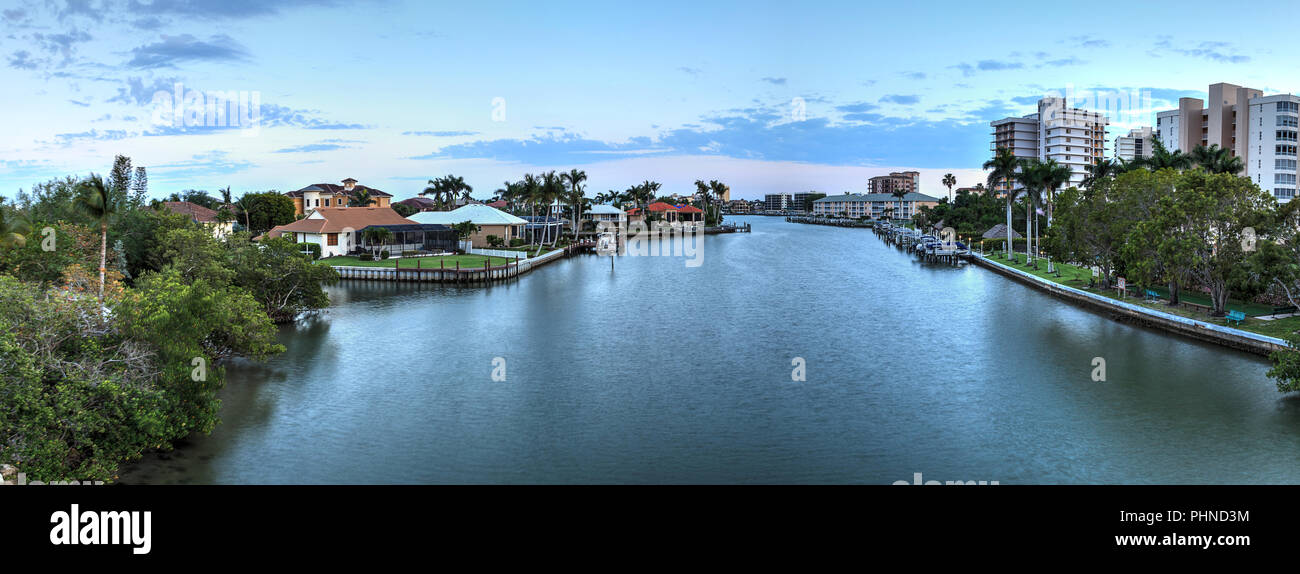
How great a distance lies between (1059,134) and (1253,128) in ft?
233

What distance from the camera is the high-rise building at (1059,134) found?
160 meters

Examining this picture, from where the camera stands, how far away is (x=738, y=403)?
2467 centimetres

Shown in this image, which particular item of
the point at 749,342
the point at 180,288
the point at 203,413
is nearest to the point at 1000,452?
the point at 749,342

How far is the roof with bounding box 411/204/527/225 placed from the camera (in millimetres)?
81250

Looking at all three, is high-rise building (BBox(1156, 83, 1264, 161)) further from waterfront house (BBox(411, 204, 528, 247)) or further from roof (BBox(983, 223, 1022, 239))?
waterfront house (BBox(411, 204, 528, 247))

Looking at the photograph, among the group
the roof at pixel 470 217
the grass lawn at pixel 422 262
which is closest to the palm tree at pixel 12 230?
the grass lawn at pixel 422 262

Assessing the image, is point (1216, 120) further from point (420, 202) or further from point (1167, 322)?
point (420, 202)

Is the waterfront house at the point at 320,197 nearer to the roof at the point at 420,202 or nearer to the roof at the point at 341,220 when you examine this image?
the roof at the point at 420,202

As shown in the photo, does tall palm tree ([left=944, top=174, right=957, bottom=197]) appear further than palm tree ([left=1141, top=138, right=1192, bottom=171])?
Yes

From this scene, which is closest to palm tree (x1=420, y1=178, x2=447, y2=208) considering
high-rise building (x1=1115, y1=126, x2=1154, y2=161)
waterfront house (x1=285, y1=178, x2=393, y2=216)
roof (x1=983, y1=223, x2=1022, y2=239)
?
waterfront house (x1=285, y1=178, x2=393, y2=216)

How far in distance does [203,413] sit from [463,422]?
6495 millimetres

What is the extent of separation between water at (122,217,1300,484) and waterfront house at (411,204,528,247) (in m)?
37.4

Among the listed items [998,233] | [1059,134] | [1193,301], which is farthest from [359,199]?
[1059,134]
